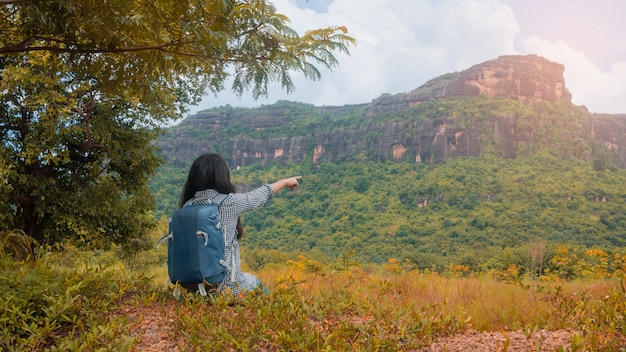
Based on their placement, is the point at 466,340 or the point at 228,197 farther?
the point at 228,197

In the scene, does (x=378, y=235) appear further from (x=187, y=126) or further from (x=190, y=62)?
(x=187, y=126)

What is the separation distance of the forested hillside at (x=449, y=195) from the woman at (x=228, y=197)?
40.3 ft

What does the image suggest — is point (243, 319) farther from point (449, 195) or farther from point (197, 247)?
point (449, 195)

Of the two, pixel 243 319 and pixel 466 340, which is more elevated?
pixel 243 319

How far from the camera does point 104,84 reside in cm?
383

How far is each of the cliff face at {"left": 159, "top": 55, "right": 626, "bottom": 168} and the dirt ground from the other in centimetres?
7134

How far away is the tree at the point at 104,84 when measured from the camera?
3258 mm

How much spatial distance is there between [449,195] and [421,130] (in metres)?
22.9

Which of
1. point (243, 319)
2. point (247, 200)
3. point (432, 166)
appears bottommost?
point (432, 166)

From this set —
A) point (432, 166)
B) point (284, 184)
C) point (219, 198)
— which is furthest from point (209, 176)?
point (432, 166)

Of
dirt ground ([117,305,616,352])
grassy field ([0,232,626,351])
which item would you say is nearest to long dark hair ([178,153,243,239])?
grassy field ([0,232,626,351])

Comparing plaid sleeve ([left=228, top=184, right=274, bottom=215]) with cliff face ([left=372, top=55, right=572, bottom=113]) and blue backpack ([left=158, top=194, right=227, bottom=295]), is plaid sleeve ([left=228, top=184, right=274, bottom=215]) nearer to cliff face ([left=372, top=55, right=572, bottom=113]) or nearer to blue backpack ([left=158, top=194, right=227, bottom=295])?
blue backpack ([left=158, top=194, right=227, bottom=295])

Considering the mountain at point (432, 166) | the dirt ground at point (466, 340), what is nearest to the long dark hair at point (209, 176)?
the dirt ground at point (466, 340)

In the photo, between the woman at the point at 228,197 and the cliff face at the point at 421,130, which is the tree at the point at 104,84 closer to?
the woman at the point at 228,197
